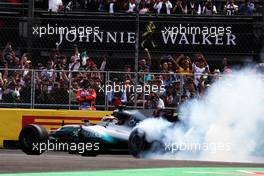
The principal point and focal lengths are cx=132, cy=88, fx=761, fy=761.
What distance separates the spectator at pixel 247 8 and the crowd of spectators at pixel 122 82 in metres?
2.58

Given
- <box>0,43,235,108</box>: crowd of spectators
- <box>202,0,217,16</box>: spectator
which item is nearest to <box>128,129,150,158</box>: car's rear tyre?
<box>0,43,235,108</box>: crowd of spectators

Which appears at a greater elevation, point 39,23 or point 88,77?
point 39,23

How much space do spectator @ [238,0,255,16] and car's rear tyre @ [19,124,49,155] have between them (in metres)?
8.71

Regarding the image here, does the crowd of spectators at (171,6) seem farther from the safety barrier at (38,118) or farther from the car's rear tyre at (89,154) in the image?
the car's rear tyre at (89,154)

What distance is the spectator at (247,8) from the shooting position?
2162 cm

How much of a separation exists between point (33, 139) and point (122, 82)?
4.17 metres

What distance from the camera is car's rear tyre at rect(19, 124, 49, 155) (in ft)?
49.4

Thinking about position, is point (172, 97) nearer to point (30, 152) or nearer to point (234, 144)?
point (234, 144)

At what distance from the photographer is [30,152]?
15.2 m

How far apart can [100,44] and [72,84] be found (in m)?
2.32

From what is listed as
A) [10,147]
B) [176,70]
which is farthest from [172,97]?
[10,147]

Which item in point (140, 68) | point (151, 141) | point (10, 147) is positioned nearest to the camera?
point (151, 141)

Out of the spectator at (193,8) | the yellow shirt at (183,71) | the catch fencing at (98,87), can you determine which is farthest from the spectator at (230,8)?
the catch fencing at (98,87)

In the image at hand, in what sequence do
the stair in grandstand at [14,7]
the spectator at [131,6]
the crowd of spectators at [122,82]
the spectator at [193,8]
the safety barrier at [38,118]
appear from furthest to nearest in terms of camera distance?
the stair in grandstand at [14,7]
the spectator at [131,6]
the spectator at [193,8]
the safety barrier at [38,118]
the crowd of spectators at [122,82]
